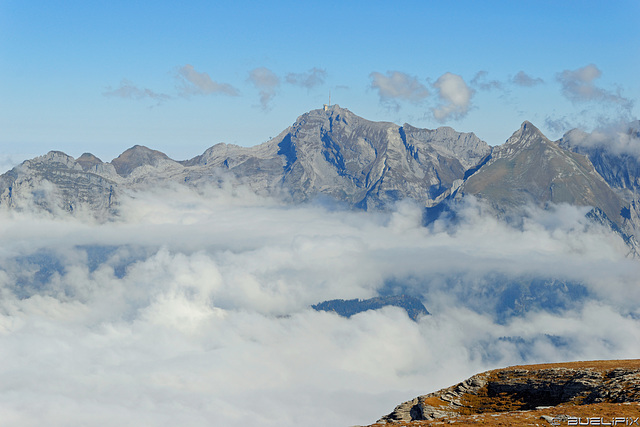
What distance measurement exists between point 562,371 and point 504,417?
30.7 m

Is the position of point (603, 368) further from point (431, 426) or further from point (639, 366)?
point (431, 426)

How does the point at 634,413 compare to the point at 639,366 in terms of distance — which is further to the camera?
the point at 639,366

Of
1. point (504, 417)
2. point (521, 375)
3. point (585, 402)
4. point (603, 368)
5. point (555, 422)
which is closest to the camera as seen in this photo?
point (555, 422)

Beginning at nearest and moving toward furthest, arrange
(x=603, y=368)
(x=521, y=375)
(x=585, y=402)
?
(x=585, y=402) → (x=603, y=368) → (x=521, y=375)

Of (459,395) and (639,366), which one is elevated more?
(639,366)

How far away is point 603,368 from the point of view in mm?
107812

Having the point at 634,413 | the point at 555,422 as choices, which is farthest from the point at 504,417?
the point at 634,413

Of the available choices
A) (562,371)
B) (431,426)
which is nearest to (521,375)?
(562,371)

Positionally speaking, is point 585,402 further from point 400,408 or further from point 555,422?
point 400,408

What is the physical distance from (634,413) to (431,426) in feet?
86.5

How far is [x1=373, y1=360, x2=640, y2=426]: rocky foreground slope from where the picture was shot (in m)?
86.6

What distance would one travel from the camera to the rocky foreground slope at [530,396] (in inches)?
3410

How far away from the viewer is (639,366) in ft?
342

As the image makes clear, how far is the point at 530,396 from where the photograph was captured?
110 meters
